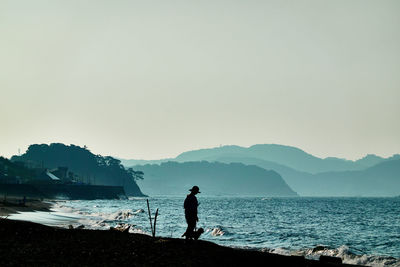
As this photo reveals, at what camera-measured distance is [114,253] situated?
2153cm

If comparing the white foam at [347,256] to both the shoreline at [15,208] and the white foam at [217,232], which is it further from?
the shoreline at [15,208]

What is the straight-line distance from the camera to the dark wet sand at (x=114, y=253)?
20062 millimetres

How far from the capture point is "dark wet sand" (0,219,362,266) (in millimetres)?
20062

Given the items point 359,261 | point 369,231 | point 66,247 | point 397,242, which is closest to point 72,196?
point 369,231

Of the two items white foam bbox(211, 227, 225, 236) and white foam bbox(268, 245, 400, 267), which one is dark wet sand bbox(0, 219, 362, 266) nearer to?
white foam bbox(268, 245, 400, 267)

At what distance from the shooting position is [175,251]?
22.2 m

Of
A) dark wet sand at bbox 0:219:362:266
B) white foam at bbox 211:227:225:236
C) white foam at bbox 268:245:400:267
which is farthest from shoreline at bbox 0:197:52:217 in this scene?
dark wet sand at bbox 0:219:362:266

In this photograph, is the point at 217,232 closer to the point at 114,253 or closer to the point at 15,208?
the point at 15,208

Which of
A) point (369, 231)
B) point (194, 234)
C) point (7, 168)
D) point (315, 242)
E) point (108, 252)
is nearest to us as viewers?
point (108, 252)

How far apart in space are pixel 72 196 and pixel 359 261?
523 feet

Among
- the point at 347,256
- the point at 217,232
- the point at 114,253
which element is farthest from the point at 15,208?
the point at 114,253

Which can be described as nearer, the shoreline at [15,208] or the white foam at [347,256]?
the white foam at [347,256]

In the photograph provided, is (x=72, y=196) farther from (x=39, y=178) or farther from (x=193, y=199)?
(x=193, y=199)

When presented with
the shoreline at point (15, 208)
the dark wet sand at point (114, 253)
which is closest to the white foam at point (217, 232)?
the shoreline at point (15, 208)
